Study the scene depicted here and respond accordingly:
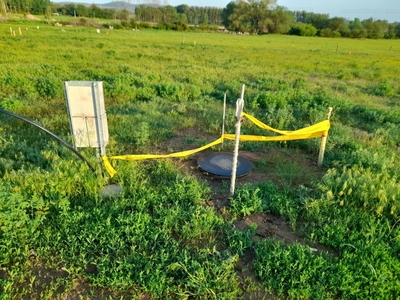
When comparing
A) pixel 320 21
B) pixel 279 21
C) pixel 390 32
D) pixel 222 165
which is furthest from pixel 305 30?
pixel 222 165

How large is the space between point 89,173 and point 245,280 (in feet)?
8.59

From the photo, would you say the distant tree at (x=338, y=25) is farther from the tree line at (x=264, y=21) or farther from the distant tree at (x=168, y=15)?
the distant tree at (x=168, y=15)

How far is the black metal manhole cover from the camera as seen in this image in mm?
4896

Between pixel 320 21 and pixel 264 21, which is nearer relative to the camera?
pixel 264 21

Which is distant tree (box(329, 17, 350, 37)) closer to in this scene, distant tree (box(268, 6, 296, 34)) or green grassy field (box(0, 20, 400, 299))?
distant tree (box(268, 6, 296, 34))

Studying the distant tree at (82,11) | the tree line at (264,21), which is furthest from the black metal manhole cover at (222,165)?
the distant tree at (82,11)

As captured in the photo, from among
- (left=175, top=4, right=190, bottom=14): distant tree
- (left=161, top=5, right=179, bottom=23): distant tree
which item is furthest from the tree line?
(left=175, top=4, right=190, bottom=14): distant tree

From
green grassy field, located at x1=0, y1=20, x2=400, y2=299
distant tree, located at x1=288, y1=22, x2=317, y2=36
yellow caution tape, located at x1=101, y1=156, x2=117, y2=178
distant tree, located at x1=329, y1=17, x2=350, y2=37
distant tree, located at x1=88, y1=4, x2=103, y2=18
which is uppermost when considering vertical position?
distant tree, located at x1=88, y1=4, x2=103, y2=18

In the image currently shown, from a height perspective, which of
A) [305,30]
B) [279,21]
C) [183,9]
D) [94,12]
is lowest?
[305,30]

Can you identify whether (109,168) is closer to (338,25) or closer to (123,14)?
(338,25)

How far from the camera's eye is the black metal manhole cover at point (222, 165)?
193 inches

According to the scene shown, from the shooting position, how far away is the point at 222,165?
5148 mm

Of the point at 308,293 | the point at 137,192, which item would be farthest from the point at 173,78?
the point at 308,293

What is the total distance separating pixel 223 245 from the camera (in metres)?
3.38
